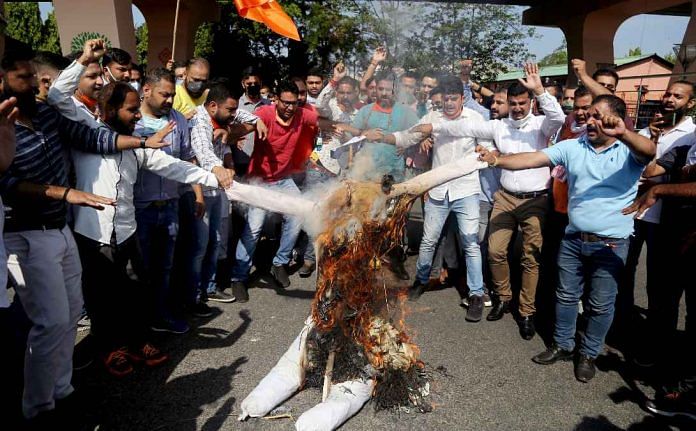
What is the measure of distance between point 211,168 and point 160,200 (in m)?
0.50

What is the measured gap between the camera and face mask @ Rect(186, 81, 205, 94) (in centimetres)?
547

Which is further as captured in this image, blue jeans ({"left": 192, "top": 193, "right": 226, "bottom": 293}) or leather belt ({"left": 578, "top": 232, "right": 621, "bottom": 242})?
blue jeans ({"left": 192, "top": 193, "right": 226, "bottom": 293})

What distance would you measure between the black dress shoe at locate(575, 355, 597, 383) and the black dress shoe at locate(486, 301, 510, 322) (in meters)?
1.07

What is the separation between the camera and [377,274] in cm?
337

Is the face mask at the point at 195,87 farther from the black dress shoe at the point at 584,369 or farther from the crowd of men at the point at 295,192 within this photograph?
the black dress shoe at the point at 584,369

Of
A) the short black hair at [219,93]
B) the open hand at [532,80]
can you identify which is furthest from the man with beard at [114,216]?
the open hand at [532,80]

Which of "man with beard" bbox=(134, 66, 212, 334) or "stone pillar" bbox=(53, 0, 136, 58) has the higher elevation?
"stone pillar" bbox=(53, 0, 136, 58)

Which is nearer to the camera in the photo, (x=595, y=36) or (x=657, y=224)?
(x=657, y=224)

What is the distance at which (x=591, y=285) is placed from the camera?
3881 millimetres

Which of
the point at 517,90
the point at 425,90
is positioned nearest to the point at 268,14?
the point at 425,90

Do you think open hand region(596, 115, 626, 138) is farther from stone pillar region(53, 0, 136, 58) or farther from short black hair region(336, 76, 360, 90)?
stone pillar region(53, 0, 136, 58)

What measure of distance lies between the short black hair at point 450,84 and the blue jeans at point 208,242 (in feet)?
8.14

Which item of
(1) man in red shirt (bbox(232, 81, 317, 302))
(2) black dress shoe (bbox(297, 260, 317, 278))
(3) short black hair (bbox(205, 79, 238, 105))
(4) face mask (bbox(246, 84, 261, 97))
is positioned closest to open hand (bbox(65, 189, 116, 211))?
(3) short black hair (bbox(205, 79, 238, 105))

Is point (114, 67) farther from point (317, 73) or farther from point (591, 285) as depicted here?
point (591, 285)
